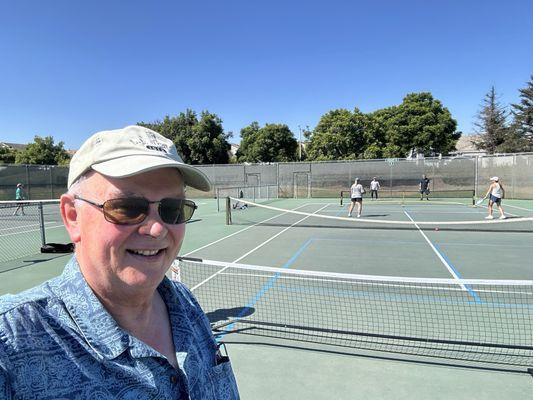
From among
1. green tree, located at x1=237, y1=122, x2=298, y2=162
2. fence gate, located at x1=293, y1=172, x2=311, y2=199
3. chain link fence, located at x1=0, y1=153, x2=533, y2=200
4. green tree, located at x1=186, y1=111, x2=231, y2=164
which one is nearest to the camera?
chain link fence, located at x1=0, y1=153, x2=533, y2=200

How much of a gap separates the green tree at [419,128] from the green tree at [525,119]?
11.8 meters

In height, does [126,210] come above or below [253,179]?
above

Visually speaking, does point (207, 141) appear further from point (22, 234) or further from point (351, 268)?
point (351, 268)

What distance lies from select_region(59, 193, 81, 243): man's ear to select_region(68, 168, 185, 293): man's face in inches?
0.7

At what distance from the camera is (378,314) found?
5852 millimetres

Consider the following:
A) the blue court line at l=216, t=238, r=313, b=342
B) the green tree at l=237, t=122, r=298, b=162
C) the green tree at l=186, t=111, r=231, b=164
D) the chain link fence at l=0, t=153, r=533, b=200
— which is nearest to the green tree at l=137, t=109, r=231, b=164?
the green tree at l=186, t=111, r=231, b=164

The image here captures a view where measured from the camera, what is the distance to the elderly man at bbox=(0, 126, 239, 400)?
112 centimetres

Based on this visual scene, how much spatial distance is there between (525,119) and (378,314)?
191 ft

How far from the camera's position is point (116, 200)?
4.30 ft

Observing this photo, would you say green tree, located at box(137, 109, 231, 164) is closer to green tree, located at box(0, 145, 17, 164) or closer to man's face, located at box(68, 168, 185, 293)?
green tree, located at box(0, 145, 17, 164)

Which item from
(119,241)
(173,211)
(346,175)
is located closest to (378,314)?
(173,211)

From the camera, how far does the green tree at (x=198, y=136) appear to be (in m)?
48.1

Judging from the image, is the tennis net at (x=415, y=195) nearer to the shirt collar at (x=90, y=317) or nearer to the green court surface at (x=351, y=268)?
the green court surface at (x=351, y=268)

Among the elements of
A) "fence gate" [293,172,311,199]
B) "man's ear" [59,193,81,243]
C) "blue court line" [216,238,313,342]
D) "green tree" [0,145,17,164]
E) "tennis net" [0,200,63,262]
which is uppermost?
"green tree" [0,145,17,164]
